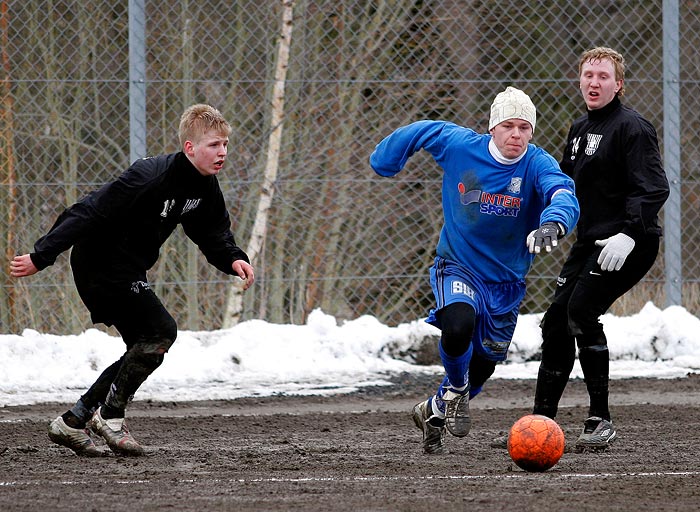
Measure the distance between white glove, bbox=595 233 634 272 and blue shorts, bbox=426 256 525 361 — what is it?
50 cm

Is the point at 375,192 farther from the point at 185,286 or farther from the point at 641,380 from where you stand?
the point at 641,380

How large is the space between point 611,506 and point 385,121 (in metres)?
6.17

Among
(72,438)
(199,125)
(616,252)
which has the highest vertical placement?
(199,125)

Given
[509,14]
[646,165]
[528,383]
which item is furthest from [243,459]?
[509,14]

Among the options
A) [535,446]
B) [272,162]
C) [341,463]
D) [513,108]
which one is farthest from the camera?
[272,162]

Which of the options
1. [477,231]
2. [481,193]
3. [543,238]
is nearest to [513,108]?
[481,193]

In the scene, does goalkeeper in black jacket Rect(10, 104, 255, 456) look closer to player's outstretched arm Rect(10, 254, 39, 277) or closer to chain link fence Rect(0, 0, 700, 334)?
player's outstretched arm Rect(10, 254, 39, 277)

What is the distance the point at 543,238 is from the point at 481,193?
775 mm

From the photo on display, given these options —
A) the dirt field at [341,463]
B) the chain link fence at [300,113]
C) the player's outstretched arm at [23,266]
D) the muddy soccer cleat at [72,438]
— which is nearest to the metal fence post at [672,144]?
the chain link fence at [300,113]

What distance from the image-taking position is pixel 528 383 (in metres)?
9.34

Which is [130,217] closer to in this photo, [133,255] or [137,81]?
[133,255]

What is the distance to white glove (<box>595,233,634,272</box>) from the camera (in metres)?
6.23

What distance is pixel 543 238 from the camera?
5.60m

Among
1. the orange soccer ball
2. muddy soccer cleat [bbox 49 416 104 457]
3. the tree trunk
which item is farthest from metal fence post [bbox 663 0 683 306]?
muddy soccer cleat [bbox 49 416 104 457]
